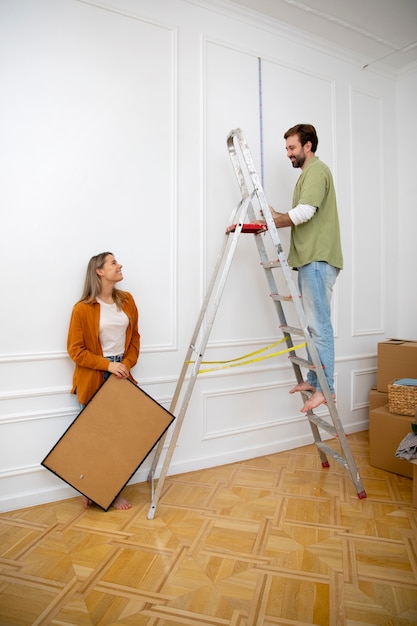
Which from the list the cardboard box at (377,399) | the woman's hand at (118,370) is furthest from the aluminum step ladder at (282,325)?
the cardboard box at (377,399)

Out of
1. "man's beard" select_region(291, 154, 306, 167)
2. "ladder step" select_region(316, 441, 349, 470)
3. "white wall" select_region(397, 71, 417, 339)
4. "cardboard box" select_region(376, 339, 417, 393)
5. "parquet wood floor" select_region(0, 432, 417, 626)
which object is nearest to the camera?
"parquet wood floor" select_region(0, 432, 417, 626)

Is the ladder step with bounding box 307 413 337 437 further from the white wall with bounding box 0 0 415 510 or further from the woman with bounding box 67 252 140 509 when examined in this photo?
the woman with bounding box 67 252 140 509

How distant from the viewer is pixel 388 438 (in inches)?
109

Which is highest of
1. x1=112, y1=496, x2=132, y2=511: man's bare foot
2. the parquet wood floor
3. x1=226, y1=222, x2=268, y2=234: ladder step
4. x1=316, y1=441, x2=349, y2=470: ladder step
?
x1=226, y1=222, x2=268, y2=234: ladder step

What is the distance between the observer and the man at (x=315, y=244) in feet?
7.77

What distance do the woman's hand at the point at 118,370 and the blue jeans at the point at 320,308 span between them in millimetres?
1054

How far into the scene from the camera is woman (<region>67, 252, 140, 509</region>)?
2.28 m

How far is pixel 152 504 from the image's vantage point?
216 centimetres

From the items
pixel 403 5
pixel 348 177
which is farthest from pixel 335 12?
pixel 348 177

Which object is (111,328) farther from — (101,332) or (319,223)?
(319,223)

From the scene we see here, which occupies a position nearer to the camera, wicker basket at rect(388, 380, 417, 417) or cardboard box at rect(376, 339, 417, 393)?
wicker basket at rect(388, 380, 417, 417)

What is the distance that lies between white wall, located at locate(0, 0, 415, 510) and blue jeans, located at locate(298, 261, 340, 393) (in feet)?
1.86

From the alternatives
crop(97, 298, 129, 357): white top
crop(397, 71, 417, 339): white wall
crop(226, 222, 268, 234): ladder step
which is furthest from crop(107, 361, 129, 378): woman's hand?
crop(397, 71, 417, 339): white wall

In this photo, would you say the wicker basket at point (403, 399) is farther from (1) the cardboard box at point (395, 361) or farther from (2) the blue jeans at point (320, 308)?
(2) the blue jeans at point (320, 308)
